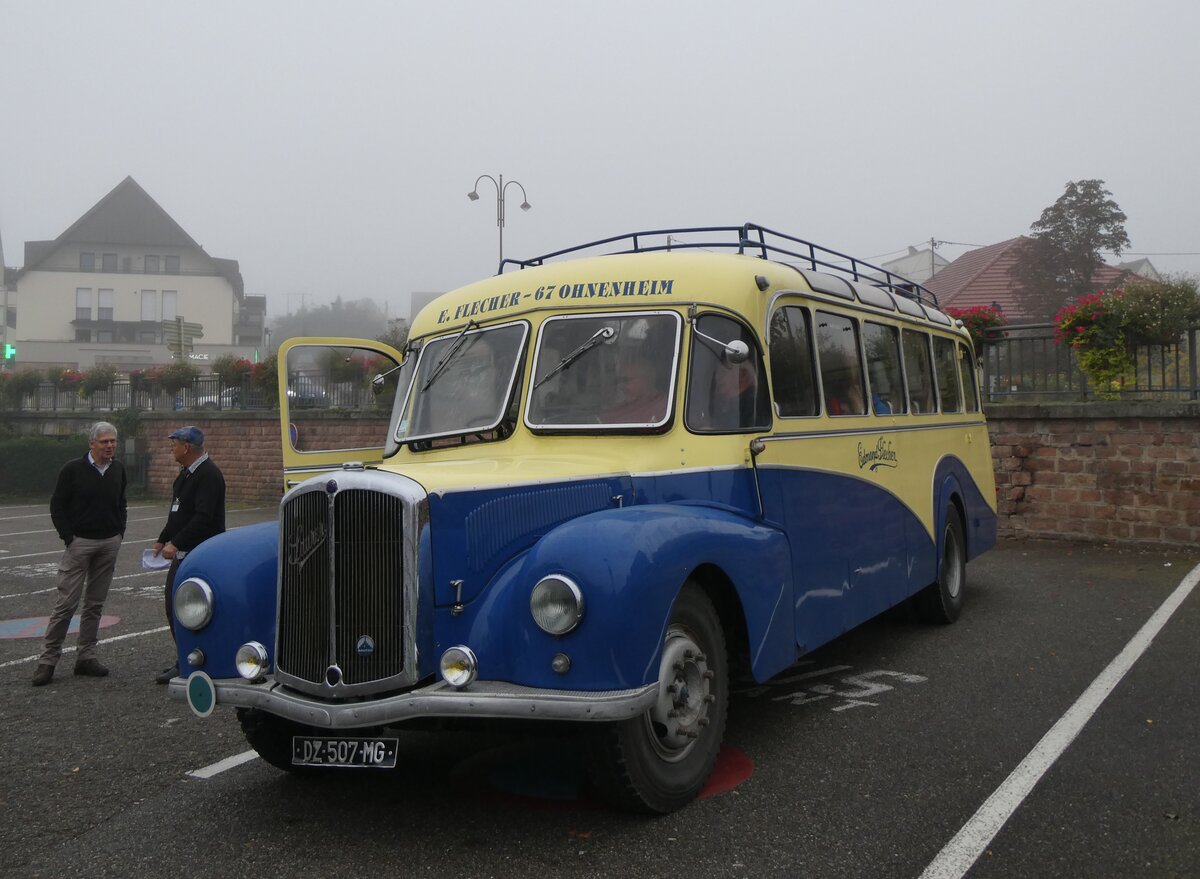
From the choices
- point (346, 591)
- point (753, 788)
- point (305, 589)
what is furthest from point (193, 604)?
point (753, 788)

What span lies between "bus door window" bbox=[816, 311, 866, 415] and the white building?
6452 centimetres

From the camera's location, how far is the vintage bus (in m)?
4.15

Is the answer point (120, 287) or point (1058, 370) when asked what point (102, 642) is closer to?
point (1058, 370)

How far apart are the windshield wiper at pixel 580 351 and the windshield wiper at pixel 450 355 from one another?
0.66 m

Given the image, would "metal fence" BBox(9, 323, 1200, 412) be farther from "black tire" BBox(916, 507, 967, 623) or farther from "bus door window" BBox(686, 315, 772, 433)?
"bus door window" BBox(686, 315, 772, 433)

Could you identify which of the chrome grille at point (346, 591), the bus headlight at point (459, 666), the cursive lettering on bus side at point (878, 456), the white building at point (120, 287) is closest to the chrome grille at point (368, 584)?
the chrome grille at point (346, 591)

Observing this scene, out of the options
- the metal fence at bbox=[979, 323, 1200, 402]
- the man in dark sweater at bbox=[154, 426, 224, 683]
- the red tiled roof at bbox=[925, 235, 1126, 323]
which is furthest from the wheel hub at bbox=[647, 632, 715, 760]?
the red tiled roof at bbox=[925, 235, 1126, 323]

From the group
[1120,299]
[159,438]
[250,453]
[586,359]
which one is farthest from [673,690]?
[159,438]

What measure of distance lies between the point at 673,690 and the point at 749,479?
1.35 metres

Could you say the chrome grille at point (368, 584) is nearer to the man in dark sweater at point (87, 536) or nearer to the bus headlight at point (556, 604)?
the bus headlight at point (556, 604)

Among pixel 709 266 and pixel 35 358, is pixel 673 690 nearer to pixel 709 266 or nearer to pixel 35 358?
pixel 709 266

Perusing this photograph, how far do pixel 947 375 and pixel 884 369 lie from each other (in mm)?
1855

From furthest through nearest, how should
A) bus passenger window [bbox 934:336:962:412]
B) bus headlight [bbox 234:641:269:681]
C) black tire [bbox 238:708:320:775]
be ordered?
bus passenger window [bbox 934:336:962:412] → black tire [bbox 238:708:320:775] → bus headlight [bbox 234:641:269:681]

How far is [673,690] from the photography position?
14.9 ft
